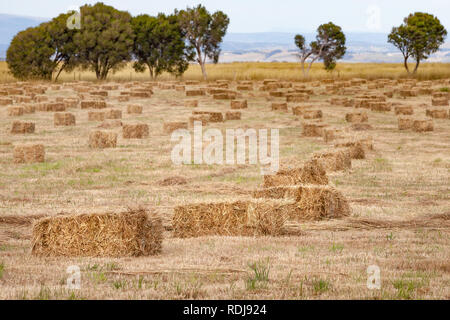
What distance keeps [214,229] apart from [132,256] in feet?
6.29

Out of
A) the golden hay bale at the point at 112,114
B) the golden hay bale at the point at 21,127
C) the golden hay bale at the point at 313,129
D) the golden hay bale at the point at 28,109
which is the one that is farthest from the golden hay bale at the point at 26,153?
the golden hay bale at the point at 28,109

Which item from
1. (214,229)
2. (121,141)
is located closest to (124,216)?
(214,229)

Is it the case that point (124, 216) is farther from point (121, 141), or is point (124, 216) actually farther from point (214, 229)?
point (121, 141)

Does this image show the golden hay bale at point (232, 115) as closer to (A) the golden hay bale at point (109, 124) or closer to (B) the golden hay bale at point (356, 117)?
(B) the golden hay bale at point (356, 117)

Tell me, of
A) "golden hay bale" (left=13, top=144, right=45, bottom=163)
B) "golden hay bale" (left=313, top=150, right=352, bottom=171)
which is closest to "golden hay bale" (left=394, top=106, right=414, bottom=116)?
"golden hay bale" (left=313, top=150, right=352, bottom=171)

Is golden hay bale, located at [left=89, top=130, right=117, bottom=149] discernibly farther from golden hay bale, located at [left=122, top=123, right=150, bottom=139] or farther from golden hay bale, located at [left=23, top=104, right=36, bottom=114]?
golden hay bale, located at [left=23, top=104, right=36, bottom=114]

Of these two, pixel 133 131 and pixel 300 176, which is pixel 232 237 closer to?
pixel 300 176

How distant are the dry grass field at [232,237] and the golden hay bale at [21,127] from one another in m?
0.25

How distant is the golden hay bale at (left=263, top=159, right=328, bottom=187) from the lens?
50.3ft

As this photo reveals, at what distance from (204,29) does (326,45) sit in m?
13.7

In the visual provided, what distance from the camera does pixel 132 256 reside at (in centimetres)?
1021

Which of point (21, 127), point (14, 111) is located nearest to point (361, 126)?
point (21, 127)

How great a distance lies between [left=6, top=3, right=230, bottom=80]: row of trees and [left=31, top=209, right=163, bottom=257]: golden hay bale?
2274 inches

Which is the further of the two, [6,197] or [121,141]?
[121,141]
